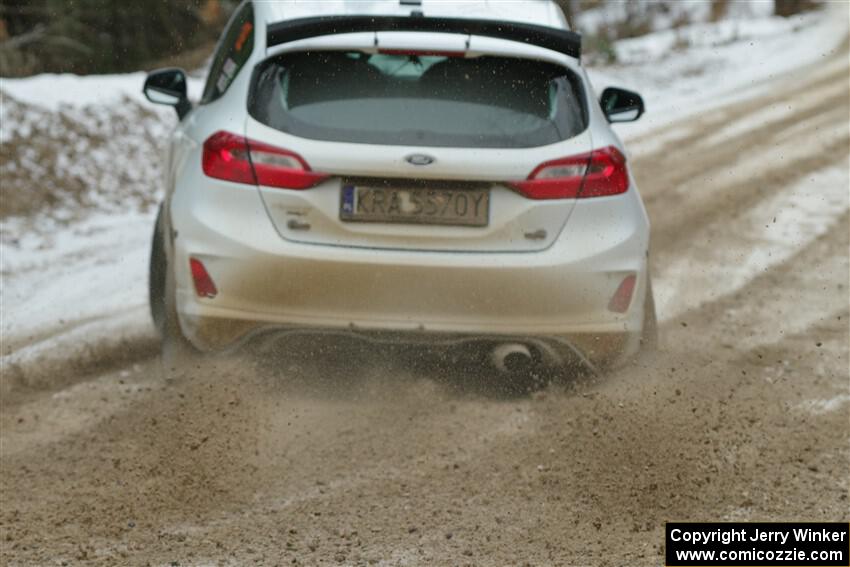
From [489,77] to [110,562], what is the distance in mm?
2356

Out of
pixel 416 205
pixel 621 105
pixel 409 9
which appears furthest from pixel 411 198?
pixel 621 105

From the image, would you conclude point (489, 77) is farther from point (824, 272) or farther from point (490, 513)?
point (824, 272)

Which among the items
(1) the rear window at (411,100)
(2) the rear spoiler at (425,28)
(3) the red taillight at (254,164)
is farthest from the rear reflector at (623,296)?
(3) the red taillight at (254,164)

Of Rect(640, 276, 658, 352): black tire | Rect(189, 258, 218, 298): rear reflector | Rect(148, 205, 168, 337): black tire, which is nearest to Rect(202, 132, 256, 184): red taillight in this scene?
Rect(189, 258, 218, 298): rear reflector

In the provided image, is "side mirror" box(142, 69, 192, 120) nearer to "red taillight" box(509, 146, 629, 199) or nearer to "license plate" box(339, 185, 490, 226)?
"license plate" box(339, 185, 490, 226)

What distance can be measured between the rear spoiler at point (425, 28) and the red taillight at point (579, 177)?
46 centimetres

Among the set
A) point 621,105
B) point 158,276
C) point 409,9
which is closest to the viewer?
point 409,9

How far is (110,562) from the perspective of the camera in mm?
3832

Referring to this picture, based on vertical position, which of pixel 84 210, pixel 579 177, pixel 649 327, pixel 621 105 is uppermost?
pixel 579 177

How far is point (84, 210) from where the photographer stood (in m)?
9.96

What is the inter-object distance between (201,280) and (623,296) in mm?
1664

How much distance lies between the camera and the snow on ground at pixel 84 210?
694 cm

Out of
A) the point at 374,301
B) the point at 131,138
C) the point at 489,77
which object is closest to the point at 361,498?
the point at 374,301

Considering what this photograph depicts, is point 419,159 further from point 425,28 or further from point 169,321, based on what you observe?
point 169,321
